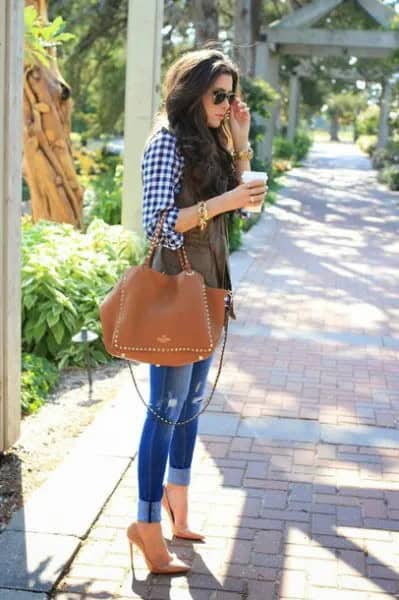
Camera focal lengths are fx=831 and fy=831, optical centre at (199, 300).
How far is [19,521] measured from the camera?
332 cm

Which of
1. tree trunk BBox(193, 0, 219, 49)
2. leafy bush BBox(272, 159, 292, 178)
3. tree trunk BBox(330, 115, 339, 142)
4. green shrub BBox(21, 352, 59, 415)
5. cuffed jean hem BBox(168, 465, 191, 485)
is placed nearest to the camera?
cuffed jean hem BBox(168, 465, 191, 485)

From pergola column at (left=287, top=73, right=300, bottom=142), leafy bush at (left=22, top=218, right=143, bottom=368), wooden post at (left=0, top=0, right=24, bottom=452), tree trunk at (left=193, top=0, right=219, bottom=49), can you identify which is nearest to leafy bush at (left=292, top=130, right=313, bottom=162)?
pergola column at (left=287, top=73, right=300, bottom=142)

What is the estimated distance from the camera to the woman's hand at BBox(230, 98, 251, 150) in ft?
9.69

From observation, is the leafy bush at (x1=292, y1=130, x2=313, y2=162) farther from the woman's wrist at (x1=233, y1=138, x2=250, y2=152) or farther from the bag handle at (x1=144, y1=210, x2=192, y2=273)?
the bag handle at (x1=144, y1=210, x2=192, y2=273)

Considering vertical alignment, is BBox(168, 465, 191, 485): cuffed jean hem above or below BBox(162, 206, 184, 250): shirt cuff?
below

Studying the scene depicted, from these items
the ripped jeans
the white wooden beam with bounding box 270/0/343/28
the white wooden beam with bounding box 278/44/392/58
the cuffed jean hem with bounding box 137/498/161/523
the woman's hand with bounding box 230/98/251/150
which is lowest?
the cuffed jean hem with bounding box 137/498/161/523

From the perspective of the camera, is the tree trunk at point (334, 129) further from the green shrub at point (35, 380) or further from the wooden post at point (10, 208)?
the wooden post at point (10, 208)

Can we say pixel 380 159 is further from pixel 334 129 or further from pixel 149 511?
pixel 334 129

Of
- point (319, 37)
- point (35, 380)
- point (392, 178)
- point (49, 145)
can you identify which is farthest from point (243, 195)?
point (319, 37)

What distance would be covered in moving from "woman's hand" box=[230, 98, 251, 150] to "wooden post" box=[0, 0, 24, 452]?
1.15m

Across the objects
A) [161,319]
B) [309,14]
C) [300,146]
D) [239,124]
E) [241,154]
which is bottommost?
[300,146]

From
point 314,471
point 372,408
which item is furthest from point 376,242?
point 314,471

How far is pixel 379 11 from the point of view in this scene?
2175 centimetres

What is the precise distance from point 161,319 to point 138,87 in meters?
5.49
